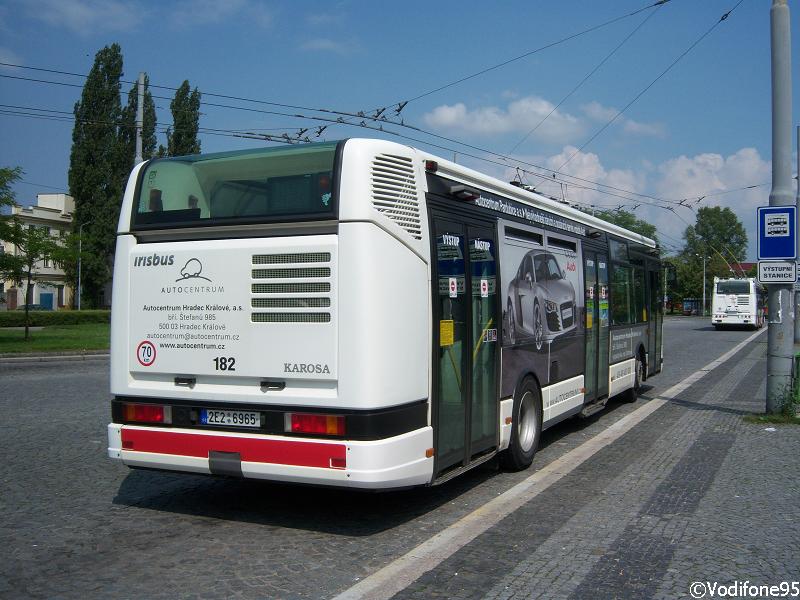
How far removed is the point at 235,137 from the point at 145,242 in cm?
1304

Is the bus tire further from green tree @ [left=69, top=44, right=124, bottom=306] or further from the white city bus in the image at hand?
green tree @ [left=69, top=44, right=124, bottom=306]

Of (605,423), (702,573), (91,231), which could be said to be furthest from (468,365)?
(91,231)

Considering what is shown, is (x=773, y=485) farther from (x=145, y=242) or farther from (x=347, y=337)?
(x=145, y=242)

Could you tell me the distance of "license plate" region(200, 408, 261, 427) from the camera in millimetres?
5805

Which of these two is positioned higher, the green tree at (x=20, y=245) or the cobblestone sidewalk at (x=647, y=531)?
the green tree at (x=20, y=245)

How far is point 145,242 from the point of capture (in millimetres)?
6492

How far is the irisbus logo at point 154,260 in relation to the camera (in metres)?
6.26

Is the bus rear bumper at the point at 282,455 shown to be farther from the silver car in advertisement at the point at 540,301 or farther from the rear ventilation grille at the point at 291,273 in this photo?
the silver car in advertisement at the point at 540,301

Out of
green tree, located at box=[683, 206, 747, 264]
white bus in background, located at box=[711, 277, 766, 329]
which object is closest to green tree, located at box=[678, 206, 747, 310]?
green tree, located at box=[683, 206, 747, 264]

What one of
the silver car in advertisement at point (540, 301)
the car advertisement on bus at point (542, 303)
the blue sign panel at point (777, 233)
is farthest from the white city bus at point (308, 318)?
the blue sign panel at point (777, 233)

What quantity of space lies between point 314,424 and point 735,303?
4967 cm

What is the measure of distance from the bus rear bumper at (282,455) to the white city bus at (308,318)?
0.04ft

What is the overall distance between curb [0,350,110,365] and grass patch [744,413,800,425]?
61.5 feet

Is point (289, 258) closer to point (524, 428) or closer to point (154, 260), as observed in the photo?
point (154, 260)
